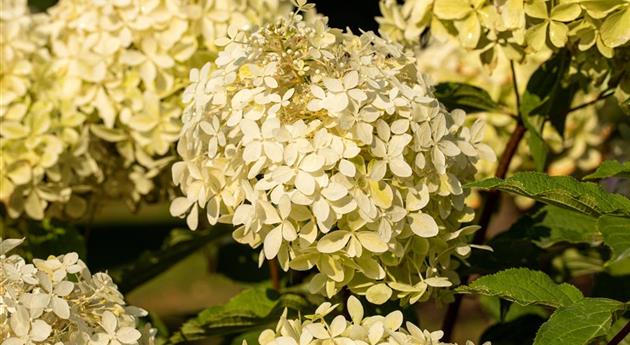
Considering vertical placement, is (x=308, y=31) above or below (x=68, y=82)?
above

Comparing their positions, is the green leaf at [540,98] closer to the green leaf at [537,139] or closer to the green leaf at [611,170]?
the green leaf at [537,139]

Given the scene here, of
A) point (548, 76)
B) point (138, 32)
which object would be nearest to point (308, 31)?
point (548, 76)

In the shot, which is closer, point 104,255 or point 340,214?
point 340,214

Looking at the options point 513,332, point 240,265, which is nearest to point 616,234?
point 513,332

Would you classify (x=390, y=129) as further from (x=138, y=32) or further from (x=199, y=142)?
(x=138, y=32)

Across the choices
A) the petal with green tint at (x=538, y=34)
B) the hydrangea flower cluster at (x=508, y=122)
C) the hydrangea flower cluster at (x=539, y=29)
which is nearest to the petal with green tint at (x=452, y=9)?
the hydrangea flower cluster at (x=539, y=29)

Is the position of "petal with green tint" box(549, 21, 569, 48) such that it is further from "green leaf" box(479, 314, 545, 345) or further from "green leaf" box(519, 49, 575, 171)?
"green leaf" box(479, 314, 545, 345)

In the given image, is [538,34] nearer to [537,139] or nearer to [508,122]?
[537,139]

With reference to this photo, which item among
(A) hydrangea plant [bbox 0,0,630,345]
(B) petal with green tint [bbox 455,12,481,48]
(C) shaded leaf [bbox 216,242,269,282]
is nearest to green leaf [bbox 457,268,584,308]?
(A) hydrangea plant [bbox 0,0,630,345]
